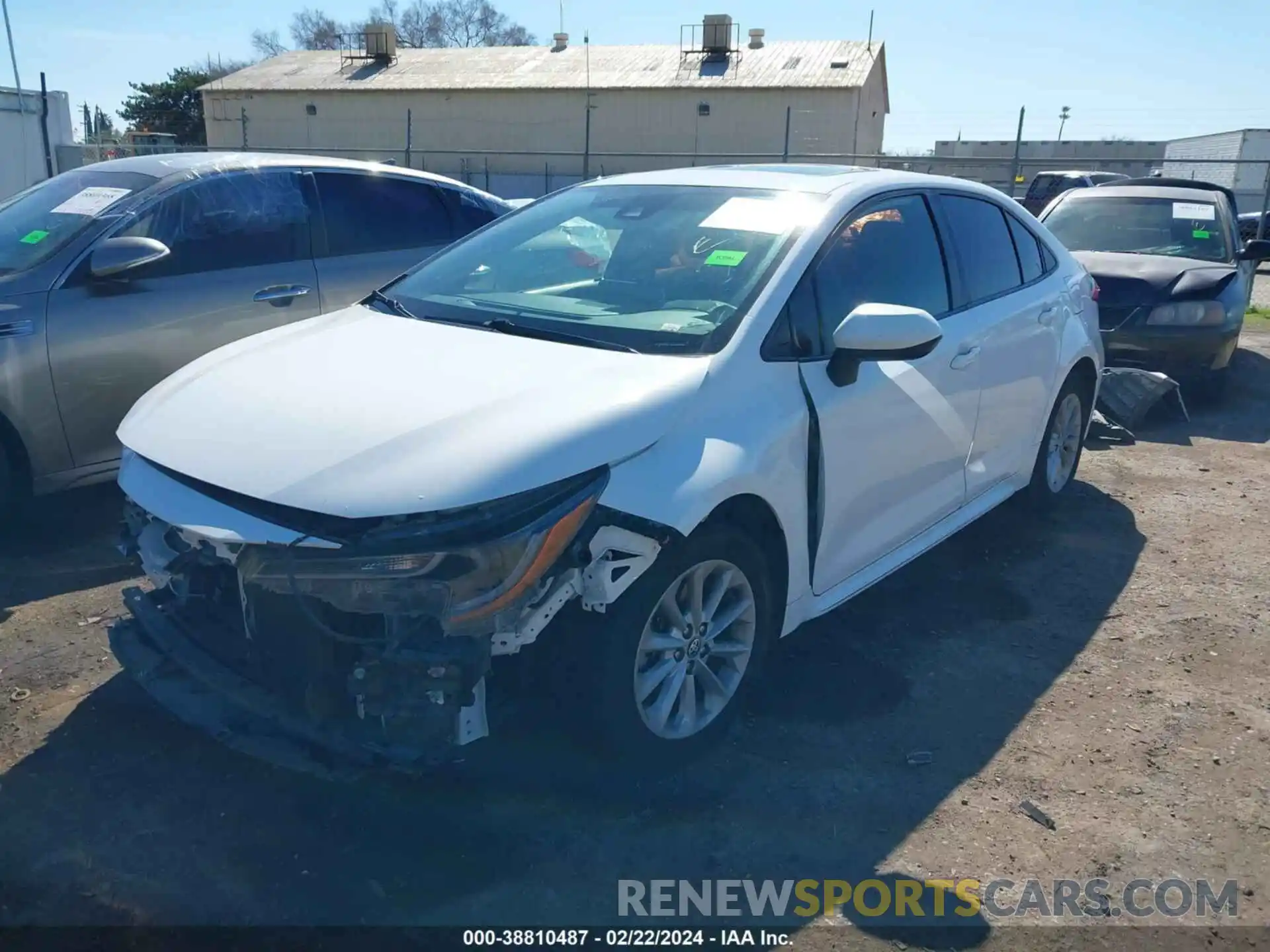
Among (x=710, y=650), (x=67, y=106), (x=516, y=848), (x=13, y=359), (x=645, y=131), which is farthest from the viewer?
(x=645, y=131)

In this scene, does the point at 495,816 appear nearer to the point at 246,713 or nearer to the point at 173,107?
the point at 246,713

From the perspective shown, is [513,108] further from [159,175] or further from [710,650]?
[710,650]

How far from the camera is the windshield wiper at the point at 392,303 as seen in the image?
3.78 m

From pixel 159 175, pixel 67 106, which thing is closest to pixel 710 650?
pixel 159 175

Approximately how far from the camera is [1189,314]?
26.2 ft

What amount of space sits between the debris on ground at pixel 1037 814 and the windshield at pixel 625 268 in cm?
166

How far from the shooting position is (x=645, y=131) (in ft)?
126

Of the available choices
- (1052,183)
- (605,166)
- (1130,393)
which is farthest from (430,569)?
(605,166)

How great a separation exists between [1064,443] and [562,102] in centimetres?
3644

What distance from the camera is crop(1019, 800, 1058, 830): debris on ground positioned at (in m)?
3.03

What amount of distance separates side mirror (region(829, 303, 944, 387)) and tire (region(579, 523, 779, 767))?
722mm

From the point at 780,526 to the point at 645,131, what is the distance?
37.5 meters

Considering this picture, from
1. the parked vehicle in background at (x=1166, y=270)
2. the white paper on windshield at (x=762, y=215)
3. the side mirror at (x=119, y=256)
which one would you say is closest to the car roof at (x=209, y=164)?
the side mirror at (x=119, y=256)

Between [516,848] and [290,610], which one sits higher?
[290,610]
